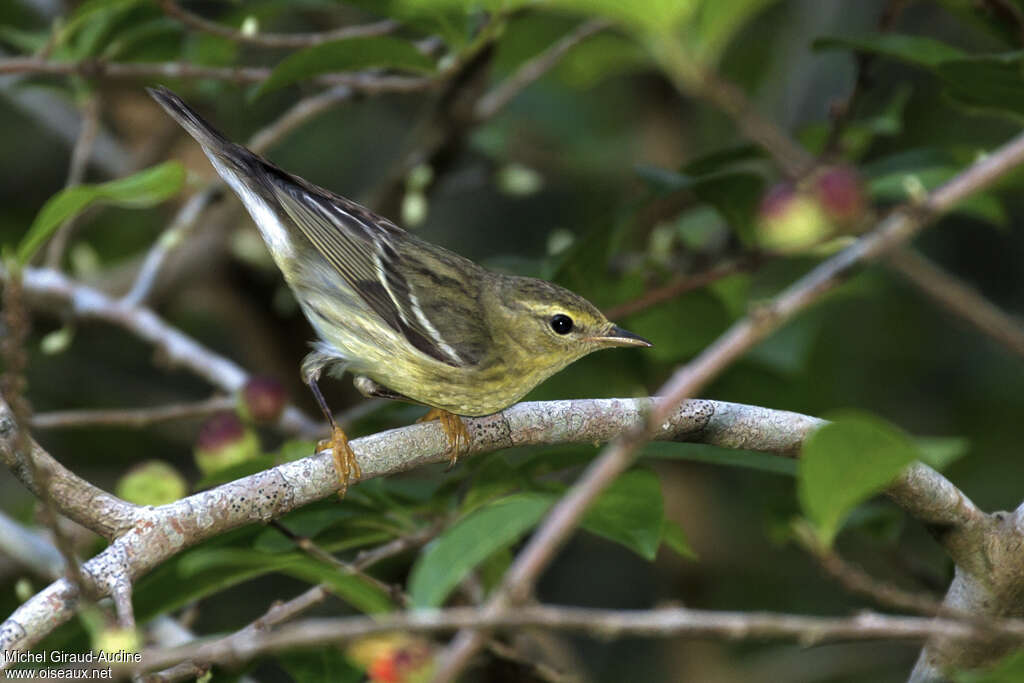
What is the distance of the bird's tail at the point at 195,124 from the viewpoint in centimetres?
367

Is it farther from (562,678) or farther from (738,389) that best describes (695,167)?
(562,678)

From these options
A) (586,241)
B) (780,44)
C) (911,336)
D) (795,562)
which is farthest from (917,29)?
(586,241)

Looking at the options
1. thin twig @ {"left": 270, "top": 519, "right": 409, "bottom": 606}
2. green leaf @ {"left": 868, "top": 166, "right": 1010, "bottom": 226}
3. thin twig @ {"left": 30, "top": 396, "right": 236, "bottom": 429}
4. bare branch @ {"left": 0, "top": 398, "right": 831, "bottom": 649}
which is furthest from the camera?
thin twig @ {"left": 30, "top": 396, "right": 236, "bottom": 429}

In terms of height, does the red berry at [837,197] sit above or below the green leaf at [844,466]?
above

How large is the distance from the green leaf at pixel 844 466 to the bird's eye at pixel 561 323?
1965mm

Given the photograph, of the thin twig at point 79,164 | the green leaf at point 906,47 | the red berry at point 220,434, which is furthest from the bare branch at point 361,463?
the thin twig at point 79,164

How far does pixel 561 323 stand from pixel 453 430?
0.79 metres

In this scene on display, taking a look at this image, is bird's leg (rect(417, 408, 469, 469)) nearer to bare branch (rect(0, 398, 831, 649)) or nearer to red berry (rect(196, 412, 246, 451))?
bare branch (rect(0, 398, 831, 649))

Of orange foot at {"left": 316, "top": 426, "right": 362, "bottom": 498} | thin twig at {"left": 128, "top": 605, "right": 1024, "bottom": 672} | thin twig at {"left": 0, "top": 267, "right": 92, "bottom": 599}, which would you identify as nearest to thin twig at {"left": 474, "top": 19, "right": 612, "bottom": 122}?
orange foot at {"left": 316, "top": 426, "right": 362, "bottom": 498}

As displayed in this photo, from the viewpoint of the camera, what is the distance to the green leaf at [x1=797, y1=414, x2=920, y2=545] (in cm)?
165

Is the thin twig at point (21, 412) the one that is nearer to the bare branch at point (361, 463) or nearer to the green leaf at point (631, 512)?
the bare branch at point (361, 463)

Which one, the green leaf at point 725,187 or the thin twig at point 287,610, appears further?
the green leaf at point 725,187

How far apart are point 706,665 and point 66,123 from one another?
4.06m

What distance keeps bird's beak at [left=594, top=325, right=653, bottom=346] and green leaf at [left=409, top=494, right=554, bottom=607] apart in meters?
1.69
